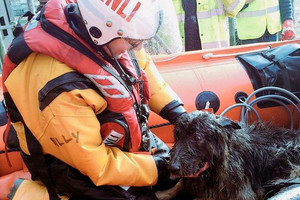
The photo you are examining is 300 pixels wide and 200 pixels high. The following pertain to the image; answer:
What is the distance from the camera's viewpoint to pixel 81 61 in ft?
6.38

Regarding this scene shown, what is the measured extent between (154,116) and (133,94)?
2.73ft

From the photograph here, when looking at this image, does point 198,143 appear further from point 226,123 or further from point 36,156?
point 36,156

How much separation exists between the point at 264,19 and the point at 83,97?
3.51 m

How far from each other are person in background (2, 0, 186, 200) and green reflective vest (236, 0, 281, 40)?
295 centimetres

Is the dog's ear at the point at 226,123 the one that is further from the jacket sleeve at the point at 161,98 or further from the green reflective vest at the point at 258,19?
the green reflective vest at the point at 258,19

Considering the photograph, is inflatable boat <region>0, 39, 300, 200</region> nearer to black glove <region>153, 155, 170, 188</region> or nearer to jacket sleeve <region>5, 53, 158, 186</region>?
black glove <region>153, 155, 170, 188</region>

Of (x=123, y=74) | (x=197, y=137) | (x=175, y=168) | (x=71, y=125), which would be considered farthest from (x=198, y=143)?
(x=71, y=125)

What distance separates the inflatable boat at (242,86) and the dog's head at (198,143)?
2.77 ft

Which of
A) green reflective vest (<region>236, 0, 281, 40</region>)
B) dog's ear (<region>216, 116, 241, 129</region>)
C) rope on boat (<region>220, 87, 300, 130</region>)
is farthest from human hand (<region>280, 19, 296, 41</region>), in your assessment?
dog's ear (<region>216, 116, 241, 129</region>)

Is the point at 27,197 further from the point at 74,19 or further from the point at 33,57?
the point at 74,19

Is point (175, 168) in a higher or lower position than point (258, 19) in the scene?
lower

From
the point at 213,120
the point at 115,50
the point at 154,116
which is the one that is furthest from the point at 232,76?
the point at 115,50

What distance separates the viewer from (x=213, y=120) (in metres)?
2.15

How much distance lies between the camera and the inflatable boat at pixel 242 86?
10.3ft
